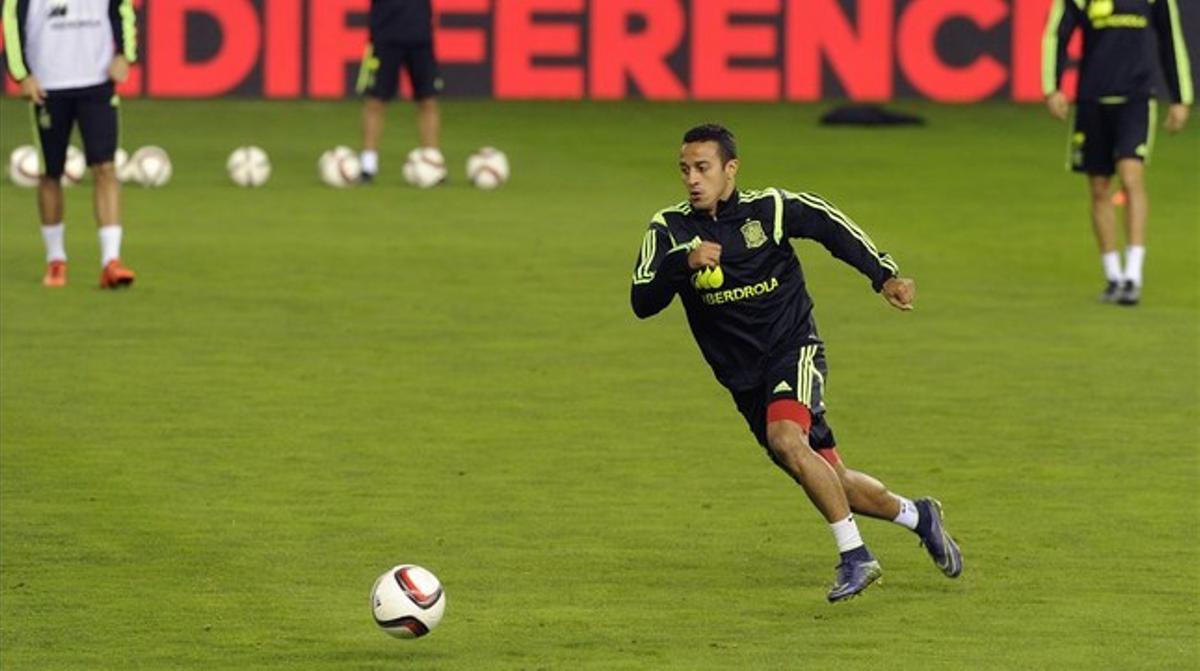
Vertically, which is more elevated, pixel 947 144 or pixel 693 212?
pixel 693 212

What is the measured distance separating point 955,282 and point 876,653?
1029cm

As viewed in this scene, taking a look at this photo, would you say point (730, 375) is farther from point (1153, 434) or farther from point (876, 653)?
point (1153, 434)

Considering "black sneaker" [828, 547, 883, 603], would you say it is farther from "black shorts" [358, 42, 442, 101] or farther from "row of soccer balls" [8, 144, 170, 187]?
"black shorts" [358, 42, 442, 101]

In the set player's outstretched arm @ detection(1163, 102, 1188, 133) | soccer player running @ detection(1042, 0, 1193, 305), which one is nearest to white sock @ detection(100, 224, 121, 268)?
soccer player running @ detection(1042, 0, 1193, 305)

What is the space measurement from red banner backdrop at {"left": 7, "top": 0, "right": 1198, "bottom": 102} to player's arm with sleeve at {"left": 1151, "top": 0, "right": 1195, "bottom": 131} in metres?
14.9

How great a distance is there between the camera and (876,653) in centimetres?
889

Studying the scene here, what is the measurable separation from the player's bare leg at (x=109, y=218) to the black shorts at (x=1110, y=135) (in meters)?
5.97

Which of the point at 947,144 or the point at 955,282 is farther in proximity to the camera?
the point at 947,144

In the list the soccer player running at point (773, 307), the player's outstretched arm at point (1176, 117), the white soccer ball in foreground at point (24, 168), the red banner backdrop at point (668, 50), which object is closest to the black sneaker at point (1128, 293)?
the player's outstretched arm at point (1176, 117)

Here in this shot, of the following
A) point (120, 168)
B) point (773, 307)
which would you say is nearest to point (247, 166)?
point (120, 168)

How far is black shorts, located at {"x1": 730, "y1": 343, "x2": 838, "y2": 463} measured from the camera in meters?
9.92

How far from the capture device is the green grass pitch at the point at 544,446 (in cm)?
929

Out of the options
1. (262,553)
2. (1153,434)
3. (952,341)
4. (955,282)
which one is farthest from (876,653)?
(955,282)

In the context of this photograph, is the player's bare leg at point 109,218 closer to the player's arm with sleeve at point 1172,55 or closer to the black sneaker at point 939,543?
the player's arm with sleeve at point 1172,55
